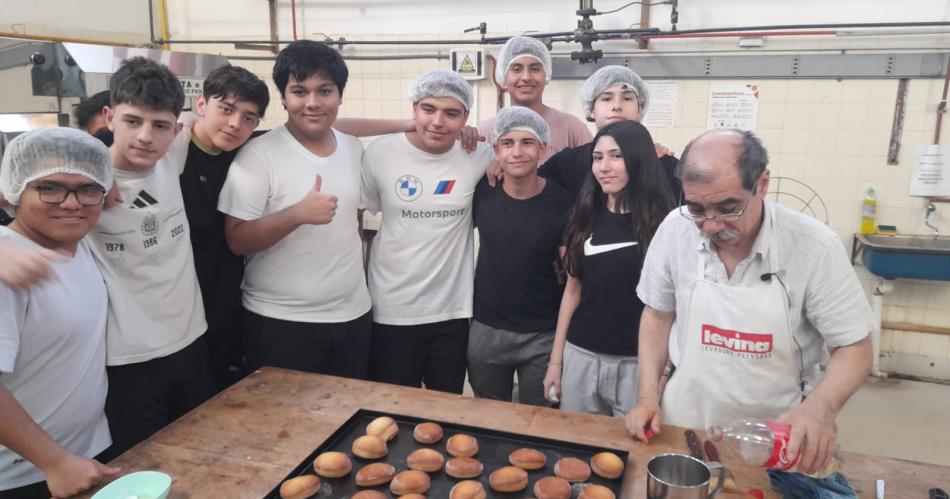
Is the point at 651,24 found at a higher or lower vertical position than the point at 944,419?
higher

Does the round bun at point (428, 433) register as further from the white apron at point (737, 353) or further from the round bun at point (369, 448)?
the white apron at point (737, 353)

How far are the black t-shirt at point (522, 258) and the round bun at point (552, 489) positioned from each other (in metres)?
0.97

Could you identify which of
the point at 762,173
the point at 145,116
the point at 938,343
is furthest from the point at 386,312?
the point at 938,343

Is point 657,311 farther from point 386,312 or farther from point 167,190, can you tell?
point 167,190

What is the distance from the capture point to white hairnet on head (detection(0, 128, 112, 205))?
4.75 ft

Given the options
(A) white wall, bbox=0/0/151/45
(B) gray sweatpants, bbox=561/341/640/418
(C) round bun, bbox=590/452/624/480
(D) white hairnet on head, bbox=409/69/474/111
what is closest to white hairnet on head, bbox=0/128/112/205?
(D) white hairnet on head, bbox=409/69/474/111

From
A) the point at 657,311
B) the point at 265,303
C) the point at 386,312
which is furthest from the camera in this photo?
the point at 386,312

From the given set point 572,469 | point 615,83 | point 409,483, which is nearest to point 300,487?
point 409,483

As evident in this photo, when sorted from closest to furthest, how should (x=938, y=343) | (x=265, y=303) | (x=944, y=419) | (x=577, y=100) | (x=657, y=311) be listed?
(x=657, y=311), (x=265, y=303), (x=944, y=419), (x=938, y=343), (x=577, y=100)

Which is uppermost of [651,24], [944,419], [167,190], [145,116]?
[651,24]

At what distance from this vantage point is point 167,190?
73.4 inches

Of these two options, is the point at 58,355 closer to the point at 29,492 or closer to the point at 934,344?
the point at 29,492

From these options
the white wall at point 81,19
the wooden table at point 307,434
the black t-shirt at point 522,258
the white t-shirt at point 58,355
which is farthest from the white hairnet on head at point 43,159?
the white wall at point 81,19

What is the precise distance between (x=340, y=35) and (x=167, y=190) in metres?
3.29
